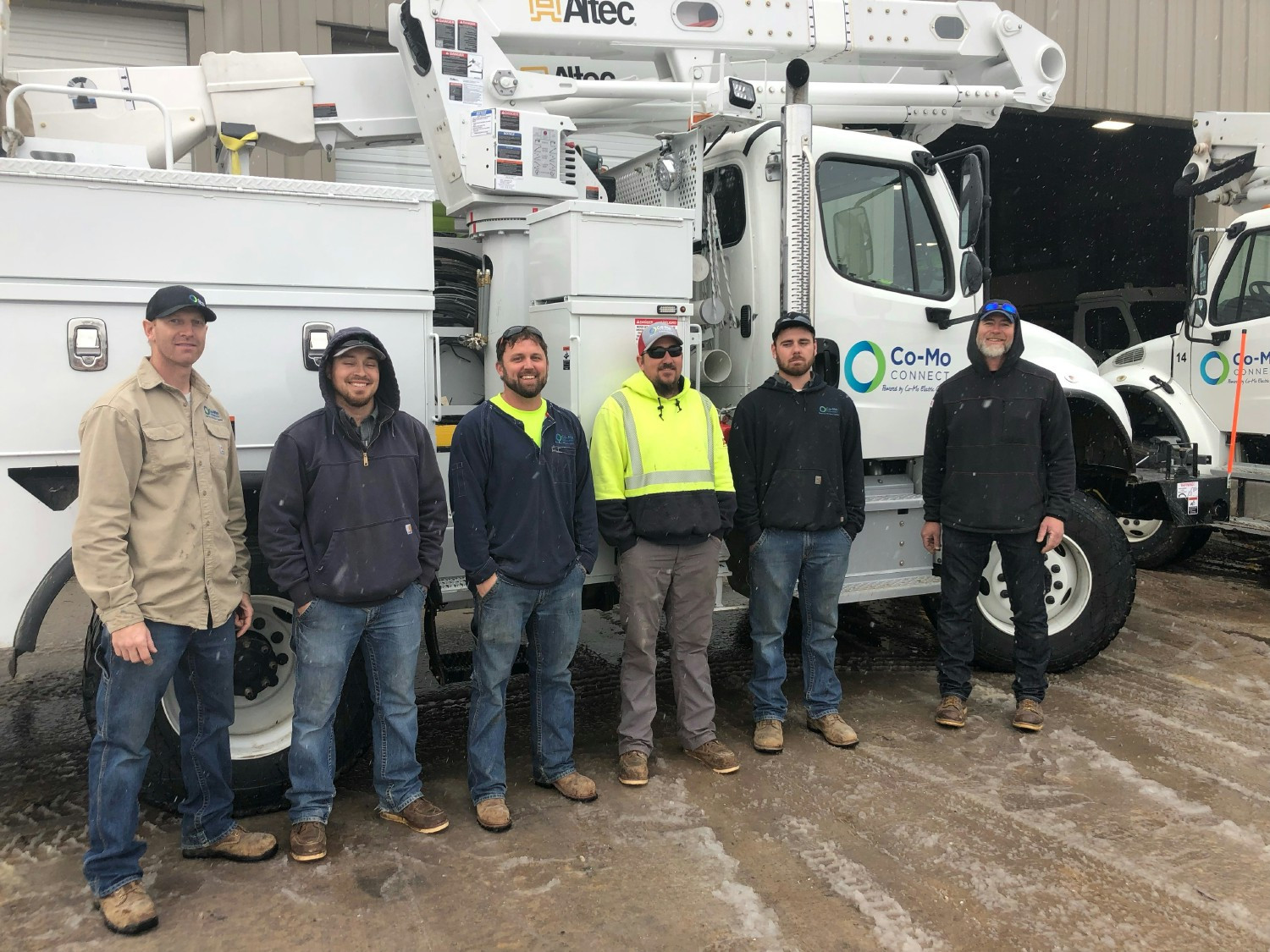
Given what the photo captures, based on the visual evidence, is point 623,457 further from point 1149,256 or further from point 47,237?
point 1149,256

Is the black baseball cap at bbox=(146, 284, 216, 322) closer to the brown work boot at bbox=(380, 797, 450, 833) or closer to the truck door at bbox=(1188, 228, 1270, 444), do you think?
the brown work boot at bbox=(380, 797, 450, 833)

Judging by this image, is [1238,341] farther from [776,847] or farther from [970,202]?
[776,847]

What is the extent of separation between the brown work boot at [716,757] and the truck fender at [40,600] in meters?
2.52

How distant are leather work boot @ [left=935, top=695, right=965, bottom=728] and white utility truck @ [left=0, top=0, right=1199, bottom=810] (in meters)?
0.62

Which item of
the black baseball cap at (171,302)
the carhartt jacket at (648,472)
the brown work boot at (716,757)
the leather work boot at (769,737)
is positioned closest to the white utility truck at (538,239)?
the carhartt jacket at (648,472)

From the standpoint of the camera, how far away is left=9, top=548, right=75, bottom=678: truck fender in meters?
3.35

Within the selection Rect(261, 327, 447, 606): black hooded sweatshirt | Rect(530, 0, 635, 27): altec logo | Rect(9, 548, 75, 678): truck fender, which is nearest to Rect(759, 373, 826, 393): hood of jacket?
Rect(261, 327, 447, 606): black hooded sweatshirt

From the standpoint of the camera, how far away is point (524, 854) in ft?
11.6

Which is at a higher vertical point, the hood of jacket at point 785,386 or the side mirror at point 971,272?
the side mirror at point 971,272

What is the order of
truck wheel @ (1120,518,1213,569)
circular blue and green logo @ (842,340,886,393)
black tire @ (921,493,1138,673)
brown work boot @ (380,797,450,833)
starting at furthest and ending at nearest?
truck wheel @ (1120,518,1213,569), black tire @ (921,493,1138,673), circular blue and green logo @ (842,340,886,393), brown work boot @ (380,797,450,833)

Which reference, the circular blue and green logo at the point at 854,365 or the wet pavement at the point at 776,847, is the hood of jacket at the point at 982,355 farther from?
the wet pavement at the point at 776,847

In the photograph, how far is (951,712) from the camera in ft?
15.7

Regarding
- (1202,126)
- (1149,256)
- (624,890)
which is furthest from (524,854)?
(1149,256)

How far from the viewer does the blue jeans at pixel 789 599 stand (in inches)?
177
